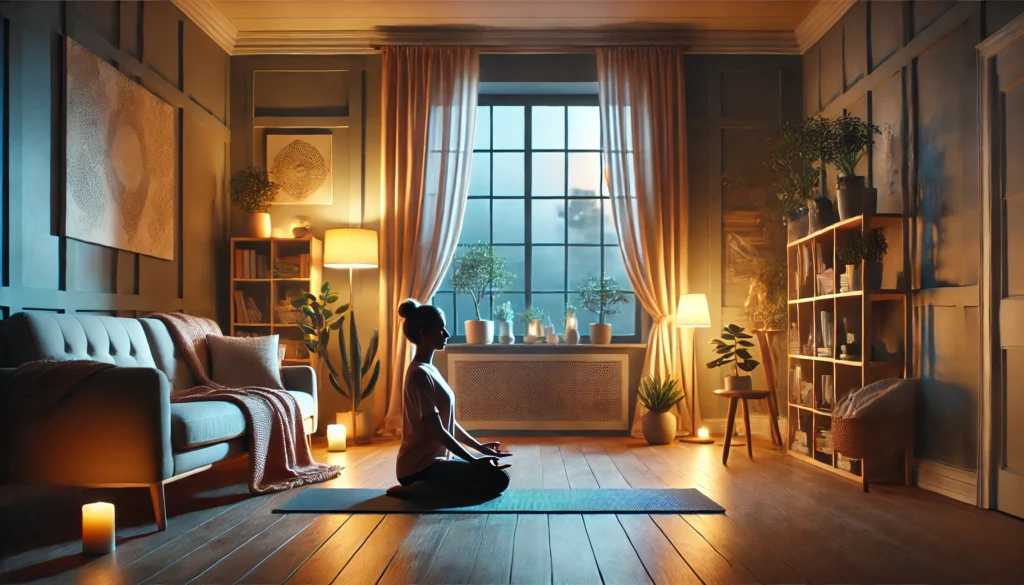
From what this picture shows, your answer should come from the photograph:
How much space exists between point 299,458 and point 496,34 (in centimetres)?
366

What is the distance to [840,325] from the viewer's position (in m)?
4.69

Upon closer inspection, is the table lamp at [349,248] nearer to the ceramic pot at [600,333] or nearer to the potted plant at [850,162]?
the ceramic pot at [600,333]

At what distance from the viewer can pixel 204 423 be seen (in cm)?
353

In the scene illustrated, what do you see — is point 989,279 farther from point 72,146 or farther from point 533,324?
point 72,146

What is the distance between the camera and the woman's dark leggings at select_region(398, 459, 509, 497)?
3588mm

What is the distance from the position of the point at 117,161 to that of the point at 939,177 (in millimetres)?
4478

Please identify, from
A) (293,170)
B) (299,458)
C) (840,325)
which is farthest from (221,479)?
(840,325)

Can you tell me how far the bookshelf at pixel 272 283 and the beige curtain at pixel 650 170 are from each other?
2387mm

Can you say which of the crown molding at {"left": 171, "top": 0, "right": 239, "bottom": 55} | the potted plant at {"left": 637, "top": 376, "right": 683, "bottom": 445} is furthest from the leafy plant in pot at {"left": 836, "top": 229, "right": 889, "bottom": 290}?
the crown molding at {"left": 171, "top": 0, "right": 239, "bottom": 55}

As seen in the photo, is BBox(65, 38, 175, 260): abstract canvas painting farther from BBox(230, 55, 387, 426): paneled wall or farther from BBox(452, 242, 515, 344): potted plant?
BBox(452, 242, 515, 344): potted plant

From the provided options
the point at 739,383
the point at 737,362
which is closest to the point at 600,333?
the point at 737,362

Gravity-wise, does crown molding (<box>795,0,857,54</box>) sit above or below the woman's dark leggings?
above

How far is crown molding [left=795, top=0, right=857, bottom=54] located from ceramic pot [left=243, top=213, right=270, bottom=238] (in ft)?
14.2

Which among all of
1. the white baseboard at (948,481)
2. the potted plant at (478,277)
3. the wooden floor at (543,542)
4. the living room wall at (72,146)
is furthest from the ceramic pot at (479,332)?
the white baseboard at (948,481)
